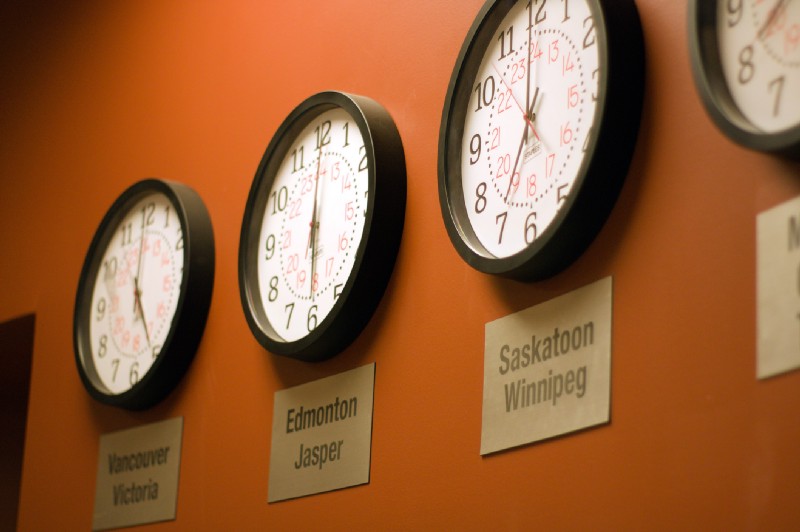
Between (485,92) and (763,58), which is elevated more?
(485,92)

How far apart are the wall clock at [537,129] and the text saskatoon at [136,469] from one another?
97 centimetres

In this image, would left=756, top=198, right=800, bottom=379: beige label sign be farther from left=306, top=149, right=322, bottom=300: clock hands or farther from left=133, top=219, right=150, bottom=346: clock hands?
left=133, top=219, right=150, bottom=346: clock hands

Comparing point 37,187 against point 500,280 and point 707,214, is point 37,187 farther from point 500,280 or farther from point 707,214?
point 707,214

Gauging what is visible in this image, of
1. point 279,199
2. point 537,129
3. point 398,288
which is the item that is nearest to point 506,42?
point 537,129

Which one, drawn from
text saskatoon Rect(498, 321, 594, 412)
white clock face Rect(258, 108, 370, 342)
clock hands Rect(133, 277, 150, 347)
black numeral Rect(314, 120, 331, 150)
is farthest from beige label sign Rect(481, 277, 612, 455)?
clock hands Rect(133, 277, 150, 347)

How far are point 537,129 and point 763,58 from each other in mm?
418

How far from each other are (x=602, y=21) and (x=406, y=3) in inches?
24.2

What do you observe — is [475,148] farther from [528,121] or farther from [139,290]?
[139,290]

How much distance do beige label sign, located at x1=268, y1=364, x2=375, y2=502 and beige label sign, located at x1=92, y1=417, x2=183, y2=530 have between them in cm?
35

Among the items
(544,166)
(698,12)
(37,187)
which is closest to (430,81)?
(544,166)

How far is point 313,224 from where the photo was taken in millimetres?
2287

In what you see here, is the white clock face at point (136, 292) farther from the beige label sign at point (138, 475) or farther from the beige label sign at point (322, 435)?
the beige label sign at point (322, 435)

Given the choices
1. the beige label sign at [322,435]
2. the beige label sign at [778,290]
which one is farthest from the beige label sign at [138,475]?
the beige label sign at [778,290]

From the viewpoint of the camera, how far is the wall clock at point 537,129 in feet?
5.51
